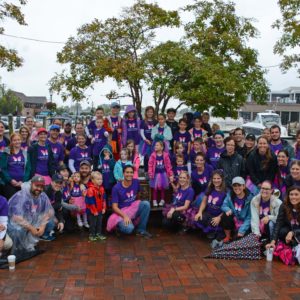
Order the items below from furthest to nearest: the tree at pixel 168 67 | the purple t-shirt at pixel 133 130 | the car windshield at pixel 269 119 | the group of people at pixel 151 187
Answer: the car windshield at pixel 269 119, the tree at pixel 168 67, the purple t-shirt at pixel 133 130, the group of people at pixel 151 187

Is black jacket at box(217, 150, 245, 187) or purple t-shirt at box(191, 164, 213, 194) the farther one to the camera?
purple t-shirt at box(191, 164, 213, 194)

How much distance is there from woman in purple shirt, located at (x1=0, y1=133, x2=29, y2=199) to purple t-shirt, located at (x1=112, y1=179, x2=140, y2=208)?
1.48m

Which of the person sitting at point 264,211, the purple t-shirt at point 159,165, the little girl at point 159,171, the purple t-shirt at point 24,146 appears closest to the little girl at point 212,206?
the person sitting at point 264,211

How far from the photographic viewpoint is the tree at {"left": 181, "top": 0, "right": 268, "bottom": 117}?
9203 millimetres

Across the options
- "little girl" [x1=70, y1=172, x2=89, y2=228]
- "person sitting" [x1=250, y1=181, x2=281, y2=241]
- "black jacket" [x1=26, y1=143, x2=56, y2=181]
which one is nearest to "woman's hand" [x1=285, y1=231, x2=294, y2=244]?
"person sitting" [x1=250, y1=181, x2=281, y2=241]

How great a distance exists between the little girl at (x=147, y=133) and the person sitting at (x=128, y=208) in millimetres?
1639

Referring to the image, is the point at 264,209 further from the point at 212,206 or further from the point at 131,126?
the point at 131,126

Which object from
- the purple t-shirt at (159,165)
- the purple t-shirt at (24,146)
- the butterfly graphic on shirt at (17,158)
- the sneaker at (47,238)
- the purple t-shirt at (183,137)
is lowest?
the sneaker at (47,238)

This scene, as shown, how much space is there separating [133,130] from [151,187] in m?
1.50

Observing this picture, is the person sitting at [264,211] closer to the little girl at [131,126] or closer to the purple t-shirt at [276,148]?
the purple t-shirt at [276,148]

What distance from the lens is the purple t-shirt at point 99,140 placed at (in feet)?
23.2

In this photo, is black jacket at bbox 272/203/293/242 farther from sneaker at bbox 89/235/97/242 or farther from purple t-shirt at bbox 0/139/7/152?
purple t-shirt at bbox 0/139/7/152

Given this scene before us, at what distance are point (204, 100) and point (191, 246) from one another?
15.6 ft

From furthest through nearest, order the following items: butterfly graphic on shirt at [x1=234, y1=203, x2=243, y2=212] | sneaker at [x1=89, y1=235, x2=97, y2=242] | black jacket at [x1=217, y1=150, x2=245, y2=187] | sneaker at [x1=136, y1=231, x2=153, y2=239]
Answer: black jacket at [x1=217, y1=150, x2=245, y2=187], sneaker at [x1=136, y1=231, x2=153, y2=239], sneaker at [x1=89, y1=235, x2=97, y2=242], butterfly graphic on shirt at [x1=234, y1=203, x2=243, y2=212]
